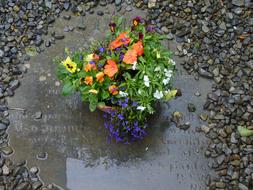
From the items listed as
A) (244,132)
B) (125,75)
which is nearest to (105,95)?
(125,75)

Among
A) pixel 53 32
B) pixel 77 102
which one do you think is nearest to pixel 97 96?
pixel 77 102

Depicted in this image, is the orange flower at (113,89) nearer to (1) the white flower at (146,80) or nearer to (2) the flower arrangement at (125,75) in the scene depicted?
(2) the flower arrangement at (125,75)

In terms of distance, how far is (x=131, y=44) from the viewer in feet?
11.5

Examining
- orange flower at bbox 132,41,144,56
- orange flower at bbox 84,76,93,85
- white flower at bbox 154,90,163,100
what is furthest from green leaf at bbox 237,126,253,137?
orange flower at bbox 84,76,93,85

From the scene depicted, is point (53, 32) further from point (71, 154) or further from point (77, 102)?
point (71, 154)

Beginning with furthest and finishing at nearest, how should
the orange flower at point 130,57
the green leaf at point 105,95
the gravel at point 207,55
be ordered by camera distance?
the gravel at point 207,55, the green leaf at point 105,95, the orange flower at point 130,57

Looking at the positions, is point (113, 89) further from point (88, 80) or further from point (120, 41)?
point (120, 41)

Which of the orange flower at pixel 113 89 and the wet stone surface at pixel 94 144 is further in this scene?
the wet stone surface at pixel 94 144

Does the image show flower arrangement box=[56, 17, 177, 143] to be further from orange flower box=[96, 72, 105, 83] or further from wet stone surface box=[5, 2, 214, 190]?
wet stone surface box=[5, 2, 214, 190]

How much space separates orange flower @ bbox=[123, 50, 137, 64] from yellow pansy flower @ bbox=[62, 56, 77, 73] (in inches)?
14.9

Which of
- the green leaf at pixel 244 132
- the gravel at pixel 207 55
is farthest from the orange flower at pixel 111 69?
the green leaf at pixel 244 132

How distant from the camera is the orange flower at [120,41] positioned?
3463 millimetres

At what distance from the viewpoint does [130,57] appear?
3.39m

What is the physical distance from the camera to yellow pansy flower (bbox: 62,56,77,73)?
11.3 ft
